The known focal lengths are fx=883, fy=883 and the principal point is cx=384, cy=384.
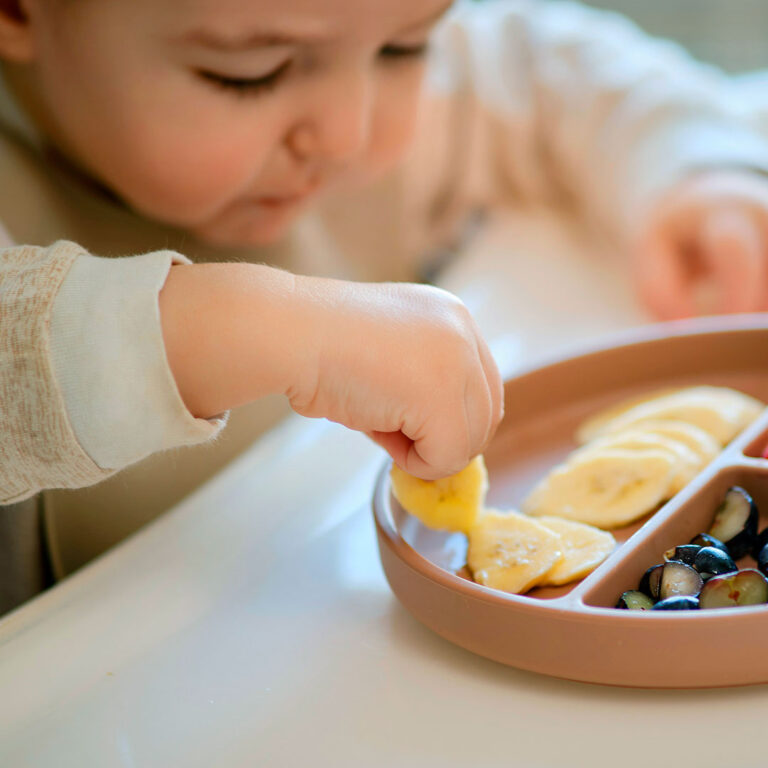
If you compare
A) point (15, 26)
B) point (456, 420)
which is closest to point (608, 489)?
point (456, 420)

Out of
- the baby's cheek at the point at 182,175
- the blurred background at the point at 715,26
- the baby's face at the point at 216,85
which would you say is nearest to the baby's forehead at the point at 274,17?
the baby's face at the point at 216,85

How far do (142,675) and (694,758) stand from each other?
31 cm

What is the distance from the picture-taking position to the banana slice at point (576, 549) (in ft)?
1.69

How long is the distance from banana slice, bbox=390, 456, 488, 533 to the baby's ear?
522 millimetres

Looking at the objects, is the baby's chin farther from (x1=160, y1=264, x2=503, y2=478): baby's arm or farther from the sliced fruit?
the sliced fruit

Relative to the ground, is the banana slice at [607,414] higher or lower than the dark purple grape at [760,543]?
lower

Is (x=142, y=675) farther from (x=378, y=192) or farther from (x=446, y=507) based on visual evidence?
(x=378, y=192)

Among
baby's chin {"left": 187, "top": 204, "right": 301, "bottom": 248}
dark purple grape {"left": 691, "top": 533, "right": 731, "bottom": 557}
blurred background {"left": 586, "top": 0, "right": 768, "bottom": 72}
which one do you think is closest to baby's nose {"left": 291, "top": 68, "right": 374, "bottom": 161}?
→ baby's chin {"left": 187, "top": 204, "right": 301, "bottom": 248}

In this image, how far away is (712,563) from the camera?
485 mm

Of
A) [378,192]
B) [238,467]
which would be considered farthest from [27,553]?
[378,192]

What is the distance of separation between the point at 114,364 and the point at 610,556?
293 mm

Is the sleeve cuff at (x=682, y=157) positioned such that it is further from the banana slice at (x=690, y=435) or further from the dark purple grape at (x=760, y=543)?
the dark purple grape at (x=760, y=543)

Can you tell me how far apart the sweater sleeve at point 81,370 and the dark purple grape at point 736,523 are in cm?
32

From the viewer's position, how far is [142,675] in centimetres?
53
